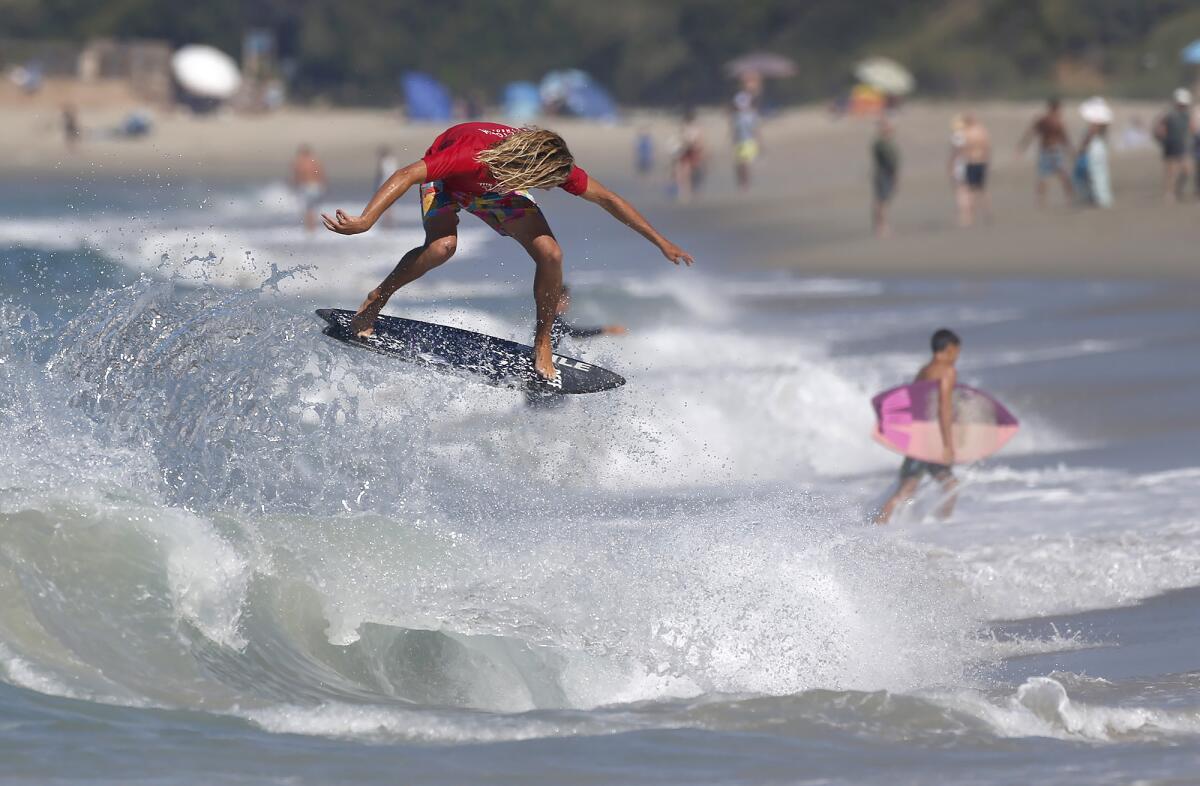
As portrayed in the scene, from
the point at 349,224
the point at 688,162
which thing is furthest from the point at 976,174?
the point at 349,224

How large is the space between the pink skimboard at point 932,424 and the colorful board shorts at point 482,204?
3133 millimetres

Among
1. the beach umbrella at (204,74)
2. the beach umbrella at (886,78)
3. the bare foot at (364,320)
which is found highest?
the beach umbrella at (204,74)

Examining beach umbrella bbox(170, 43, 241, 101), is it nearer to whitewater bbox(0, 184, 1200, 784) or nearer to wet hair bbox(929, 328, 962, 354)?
whitewater bbox(0, 184, 1200, 784)

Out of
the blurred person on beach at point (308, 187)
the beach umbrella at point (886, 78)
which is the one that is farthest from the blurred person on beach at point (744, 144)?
the beach umbrella at point (886, 78)

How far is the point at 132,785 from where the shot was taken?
5.77m

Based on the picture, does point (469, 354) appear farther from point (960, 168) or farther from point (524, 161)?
point (960, 168)

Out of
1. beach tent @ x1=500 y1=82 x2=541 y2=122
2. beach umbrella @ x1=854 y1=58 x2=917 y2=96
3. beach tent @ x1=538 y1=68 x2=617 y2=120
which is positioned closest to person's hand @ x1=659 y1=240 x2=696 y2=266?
beach umbrella @ x1=854 y1=58 x2=917 y2=96

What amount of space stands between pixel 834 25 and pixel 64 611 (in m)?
49.7

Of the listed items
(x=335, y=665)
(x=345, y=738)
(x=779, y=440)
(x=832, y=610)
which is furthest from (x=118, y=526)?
(x=779, y=440)

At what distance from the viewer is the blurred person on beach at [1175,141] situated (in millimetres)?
23391

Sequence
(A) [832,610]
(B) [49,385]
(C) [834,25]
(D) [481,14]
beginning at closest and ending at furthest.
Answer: (A) [832,610]
(B) [49,385]
(C) [834,25]
(D) [481,14]

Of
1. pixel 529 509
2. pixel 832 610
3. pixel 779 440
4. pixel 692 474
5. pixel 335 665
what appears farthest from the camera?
pixel 779 440

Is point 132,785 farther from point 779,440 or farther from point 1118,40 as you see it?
point 1118,40

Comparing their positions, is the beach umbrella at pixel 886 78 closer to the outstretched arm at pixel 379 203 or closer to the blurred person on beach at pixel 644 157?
the blurred person on beach at pixel 644 157
